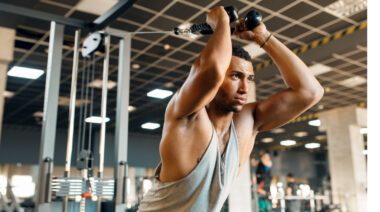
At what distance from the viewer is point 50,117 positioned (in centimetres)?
324

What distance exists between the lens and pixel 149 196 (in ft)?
3.59

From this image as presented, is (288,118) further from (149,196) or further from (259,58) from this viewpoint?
(259,58)

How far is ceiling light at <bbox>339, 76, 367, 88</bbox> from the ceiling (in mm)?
121

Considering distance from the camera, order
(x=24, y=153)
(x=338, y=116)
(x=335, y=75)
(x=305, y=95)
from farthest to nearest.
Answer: (x=24, y=153), (x=338, y=116), (x=335, y=75), (x=305, y=95)

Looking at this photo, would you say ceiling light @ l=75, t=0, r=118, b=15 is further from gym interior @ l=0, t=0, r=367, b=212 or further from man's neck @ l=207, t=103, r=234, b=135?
man's neck @ l=207, t=103, r=234, b=135

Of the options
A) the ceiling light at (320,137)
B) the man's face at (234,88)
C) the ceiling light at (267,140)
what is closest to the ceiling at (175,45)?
the man's face at (234,88)

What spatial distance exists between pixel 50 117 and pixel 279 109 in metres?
2.57

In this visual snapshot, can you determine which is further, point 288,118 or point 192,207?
point 288,118

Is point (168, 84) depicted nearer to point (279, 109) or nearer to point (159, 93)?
point (159, 93)

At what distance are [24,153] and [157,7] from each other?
9.53m

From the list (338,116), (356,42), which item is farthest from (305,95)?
(338,116)

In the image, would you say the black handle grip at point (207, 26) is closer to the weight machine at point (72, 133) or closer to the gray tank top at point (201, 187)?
the gray tank top at point (201, 187)

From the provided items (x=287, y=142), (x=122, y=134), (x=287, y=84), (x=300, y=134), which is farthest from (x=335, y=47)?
(x=287, y=142)

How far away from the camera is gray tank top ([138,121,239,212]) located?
983mm
